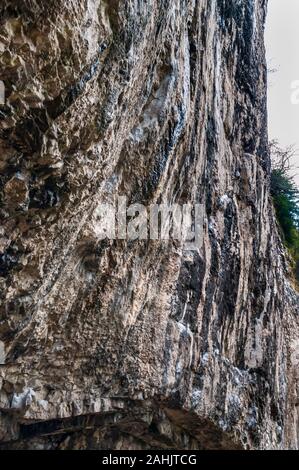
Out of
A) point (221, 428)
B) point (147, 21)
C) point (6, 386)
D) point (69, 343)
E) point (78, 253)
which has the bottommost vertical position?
point (221, 428)

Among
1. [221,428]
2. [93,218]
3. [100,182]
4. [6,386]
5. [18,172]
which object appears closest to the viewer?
[18,172]

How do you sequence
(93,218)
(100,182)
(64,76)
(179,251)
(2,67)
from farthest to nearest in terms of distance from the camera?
(179,251) < (93,218) < (100,182) < (64,76) < (2,67)

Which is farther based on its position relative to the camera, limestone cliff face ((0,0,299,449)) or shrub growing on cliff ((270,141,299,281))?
shrub growing on cliff ((270,141,299,281))

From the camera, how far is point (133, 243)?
3.73 meters

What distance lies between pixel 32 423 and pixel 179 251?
1.82 metres

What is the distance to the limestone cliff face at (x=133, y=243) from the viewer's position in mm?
2463

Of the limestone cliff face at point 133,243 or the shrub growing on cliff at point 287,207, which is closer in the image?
the limestone cliff face at point 133,243

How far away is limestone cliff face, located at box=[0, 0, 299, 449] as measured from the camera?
2463 mm

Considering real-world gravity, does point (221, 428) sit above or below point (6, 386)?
below

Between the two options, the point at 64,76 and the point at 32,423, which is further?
the point at 32,423

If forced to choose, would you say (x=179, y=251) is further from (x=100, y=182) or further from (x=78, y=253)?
(x=100, y=182)

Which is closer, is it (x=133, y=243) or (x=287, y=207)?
(x=133, y=243)

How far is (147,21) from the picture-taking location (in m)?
2.79

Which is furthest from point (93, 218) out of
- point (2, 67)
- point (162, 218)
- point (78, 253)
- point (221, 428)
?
point (221, 428)
